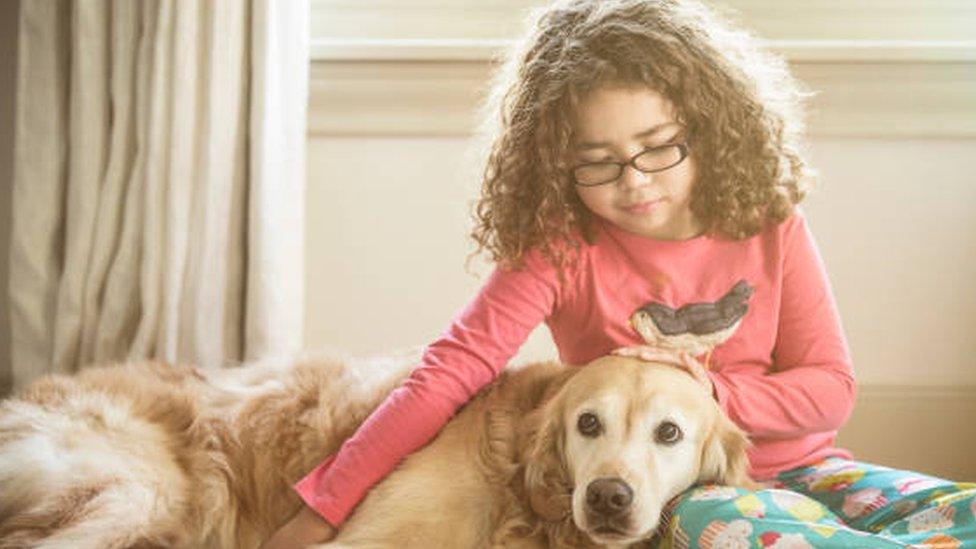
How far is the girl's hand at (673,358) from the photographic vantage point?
4.86 feet

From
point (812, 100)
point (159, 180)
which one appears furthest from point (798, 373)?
point (159, 180)

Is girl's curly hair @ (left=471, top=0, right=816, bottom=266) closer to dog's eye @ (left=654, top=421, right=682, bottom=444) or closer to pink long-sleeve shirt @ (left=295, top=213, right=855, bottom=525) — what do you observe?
pink long-sleeve shirt @ (left=295, top=213, right=855, bottom=525)

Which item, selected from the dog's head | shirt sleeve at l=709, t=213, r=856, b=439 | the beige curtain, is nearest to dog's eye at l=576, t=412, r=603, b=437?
the dog's head

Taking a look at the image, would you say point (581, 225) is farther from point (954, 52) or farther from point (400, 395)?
point (954, 52)

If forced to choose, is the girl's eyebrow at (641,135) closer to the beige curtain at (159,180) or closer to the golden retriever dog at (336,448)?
the golden retriever dog at (336,448)

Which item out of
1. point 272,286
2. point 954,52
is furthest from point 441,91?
point 954,52

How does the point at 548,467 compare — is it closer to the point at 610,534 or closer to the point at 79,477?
the point at 610,534

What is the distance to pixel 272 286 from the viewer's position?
2125 mm

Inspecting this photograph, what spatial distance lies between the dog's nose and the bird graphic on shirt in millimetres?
367

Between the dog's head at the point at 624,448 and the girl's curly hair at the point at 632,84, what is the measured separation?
275 millimetres

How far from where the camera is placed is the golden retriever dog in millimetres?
1401

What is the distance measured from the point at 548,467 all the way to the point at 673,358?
25 cm

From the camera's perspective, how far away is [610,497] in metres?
1.30

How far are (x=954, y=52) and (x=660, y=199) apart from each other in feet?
3.66
